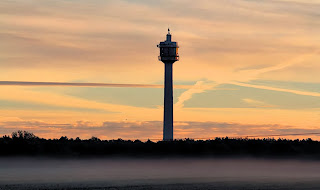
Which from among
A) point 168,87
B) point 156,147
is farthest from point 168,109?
point 156,147

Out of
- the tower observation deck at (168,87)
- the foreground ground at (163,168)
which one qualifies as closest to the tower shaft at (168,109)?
the tower observation deck at (168,87)

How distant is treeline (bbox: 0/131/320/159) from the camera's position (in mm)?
118312

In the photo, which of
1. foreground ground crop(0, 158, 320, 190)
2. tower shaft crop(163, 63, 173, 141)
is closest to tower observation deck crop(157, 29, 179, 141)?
tower shaft crop(163, 63, 173, 141)

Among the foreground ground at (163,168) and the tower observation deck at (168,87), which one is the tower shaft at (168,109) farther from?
the foreground ground at (163,168)

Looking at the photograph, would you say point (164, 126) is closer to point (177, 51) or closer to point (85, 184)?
point (177, 51)

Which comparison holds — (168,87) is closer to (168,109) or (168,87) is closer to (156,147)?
(168,109)

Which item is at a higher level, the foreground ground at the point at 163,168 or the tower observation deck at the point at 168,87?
the tower observation deck at the point at 168,87

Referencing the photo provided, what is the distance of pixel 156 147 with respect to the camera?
120812mm

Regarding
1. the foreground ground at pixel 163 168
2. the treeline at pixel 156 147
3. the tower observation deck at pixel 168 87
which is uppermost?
the tower observation deck at pixel 168 87

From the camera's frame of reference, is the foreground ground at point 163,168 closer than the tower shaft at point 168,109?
Yes

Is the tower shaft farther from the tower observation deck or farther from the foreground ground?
the foreground ground

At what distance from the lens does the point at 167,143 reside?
117438 millimetres

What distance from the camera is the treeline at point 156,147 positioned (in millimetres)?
118312

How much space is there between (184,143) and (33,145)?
27.3 meters
